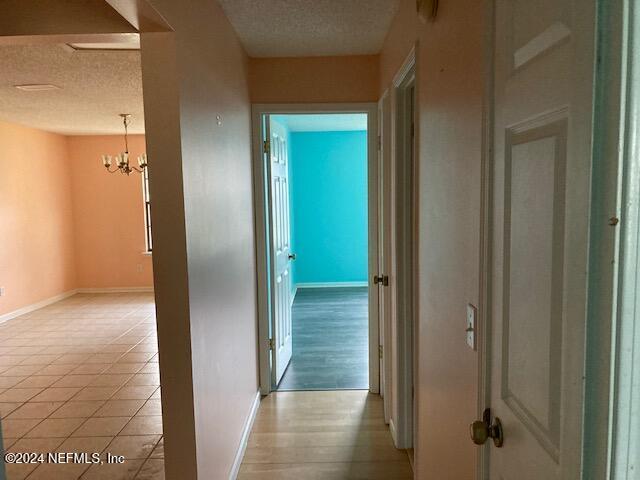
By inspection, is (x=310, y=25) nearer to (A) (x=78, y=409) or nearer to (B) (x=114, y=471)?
(B) (x=114, y=471)

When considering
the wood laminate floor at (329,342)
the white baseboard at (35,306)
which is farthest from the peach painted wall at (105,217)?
the wood laminate floor at (329,342)

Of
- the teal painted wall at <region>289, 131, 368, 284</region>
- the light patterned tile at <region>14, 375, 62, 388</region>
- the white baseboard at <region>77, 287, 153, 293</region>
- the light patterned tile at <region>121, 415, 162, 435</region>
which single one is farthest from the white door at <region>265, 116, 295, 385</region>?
the white baseboard at <region>77, 287, 153, 293</region>

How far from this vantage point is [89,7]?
1.66m

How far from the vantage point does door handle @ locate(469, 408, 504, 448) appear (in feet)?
3.10

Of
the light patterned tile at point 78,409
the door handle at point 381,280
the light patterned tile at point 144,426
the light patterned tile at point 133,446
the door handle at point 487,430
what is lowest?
the light patterned tile at point 133,446

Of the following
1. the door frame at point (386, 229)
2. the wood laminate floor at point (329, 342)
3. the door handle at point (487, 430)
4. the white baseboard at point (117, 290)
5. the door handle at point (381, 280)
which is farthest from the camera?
the white baseboard at point (117, 290)

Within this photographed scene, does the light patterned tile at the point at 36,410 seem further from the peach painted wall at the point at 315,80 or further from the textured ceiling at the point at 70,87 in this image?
the peach painted wall at the point at 315,80

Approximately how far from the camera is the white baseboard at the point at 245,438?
245cm

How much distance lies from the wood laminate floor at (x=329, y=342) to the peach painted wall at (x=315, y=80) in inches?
85.4

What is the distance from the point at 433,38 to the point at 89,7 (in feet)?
4.07

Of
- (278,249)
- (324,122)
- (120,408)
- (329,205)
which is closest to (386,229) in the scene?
(278,249)

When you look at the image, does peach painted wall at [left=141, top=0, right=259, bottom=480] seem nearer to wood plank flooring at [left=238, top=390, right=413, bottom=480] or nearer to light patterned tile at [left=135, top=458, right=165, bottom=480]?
wood plank flooring at [left=238, top=390, right=413, bottom=480]

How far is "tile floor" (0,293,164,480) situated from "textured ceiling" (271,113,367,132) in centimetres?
323

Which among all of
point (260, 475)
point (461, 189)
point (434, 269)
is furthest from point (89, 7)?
point (260, 475)
